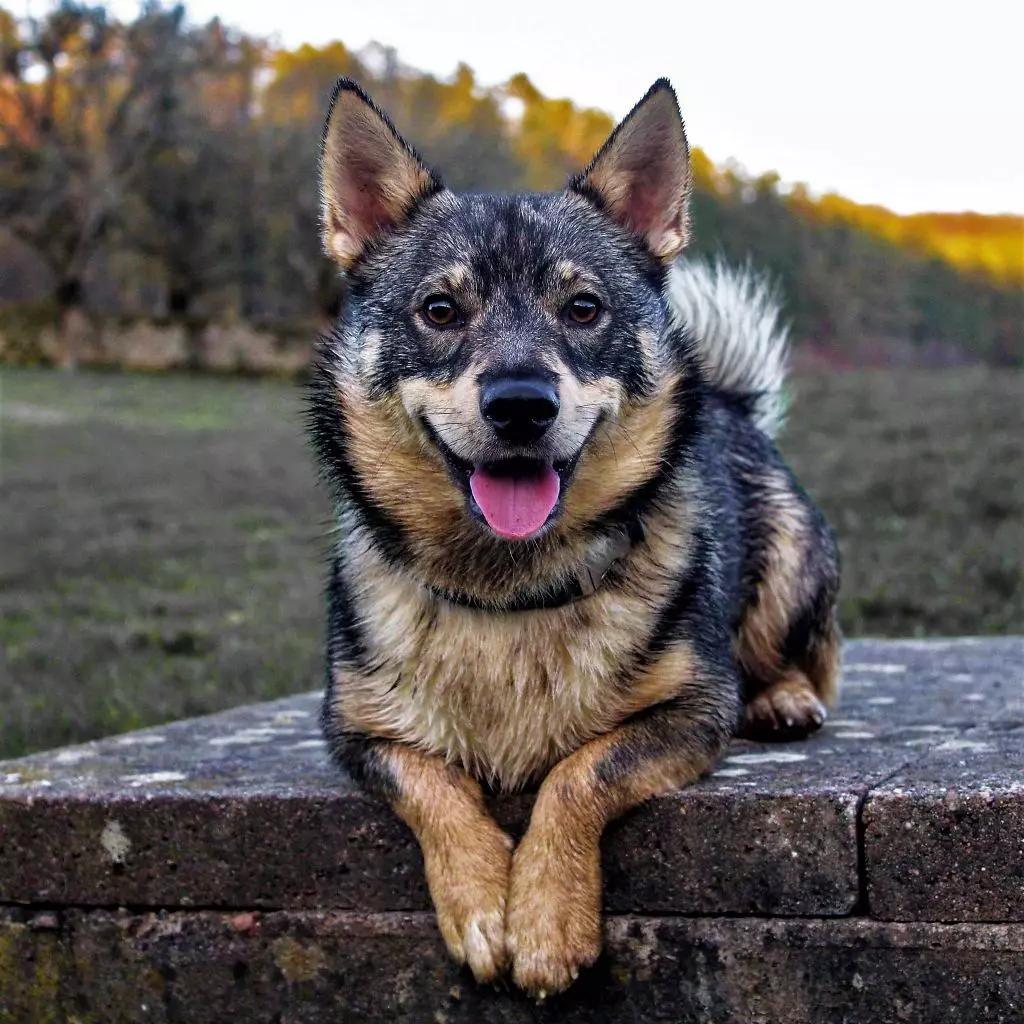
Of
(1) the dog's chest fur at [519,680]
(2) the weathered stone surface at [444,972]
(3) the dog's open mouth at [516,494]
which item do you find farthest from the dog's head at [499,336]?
(2) the weathered stone surface at [444,972]

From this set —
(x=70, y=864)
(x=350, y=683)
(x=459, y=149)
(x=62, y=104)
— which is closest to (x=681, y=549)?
(x=350, y=683)

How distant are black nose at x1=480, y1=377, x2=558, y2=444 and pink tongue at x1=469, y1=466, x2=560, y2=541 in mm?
153

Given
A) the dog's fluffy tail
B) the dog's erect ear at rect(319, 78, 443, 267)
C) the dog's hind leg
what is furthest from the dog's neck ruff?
the dog's fluffy tail

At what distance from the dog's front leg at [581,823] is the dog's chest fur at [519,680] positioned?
0.27 ft

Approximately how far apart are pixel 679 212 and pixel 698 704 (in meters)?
1.41

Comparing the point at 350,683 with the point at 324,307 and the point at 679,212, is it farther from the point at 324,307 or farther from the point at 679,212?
the point at 324,307

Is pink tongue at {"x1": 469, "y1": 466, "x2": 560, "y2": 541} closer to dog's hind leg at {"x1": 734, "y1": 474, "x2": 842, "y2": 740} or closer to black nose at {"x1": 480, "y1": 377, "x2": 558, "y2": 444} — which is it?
black nose at {"x1": 480, "y1": 377, "x2": 558, "y2": 444}

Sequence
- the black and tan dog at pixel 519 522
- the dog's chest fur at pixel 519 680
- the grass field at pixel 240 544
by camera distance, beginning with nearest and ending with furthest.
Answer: the black and tan dog at pixel 519 522
the dog's chest fur at pixel 519 680
the grass field at pixel 240 544

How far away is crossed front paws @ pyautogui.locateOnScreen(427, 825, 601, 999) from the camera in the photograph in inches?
121

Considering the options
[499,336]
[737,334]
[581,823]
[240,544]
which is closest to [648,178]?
[499,336]

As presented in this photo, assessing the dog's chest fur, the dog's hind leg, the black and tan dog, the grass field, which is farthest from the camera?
the grass field

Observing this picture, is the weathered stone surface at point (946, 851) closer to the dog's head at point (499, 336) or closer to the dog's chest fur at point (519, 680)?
the dog's chest fur at point (519, 680)

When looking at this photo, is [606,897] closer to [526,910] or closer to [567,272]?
[526,910]

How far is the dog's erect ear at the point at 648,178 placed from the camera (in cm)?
383
